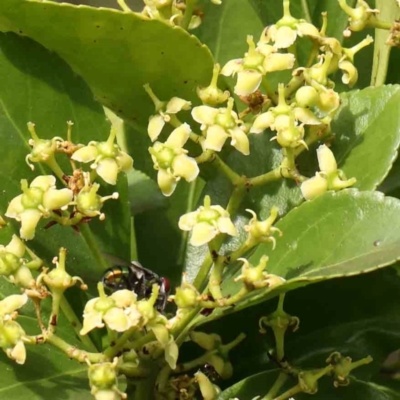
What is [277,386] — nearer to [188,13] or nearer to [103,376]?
[103,376]

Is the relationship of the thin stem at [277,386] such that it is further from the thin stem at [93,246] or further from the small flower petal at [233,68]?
the small flower petal at [233,68]

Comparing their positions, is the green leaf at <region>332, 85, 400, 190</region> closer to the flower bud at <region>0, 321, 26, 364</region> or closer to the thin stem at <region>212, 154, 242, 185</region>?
the thin stem at <region>212, 154, 242, 185</region>

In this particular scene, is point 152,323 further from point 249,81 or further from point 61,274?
point 249,81

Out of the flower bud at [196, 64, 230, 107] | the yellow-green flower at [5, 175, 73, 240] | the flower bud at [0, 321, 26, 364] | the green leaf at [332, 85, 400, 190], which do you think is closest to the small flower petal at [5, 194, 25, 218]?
the yellow-green flower at [5, 175, 73, 240]

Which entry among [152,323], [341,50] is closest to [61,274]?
[152,323]

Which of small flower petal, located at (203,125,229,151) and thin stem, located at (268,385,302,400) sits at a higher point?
small flower petal, located at (203,125,229,151)
